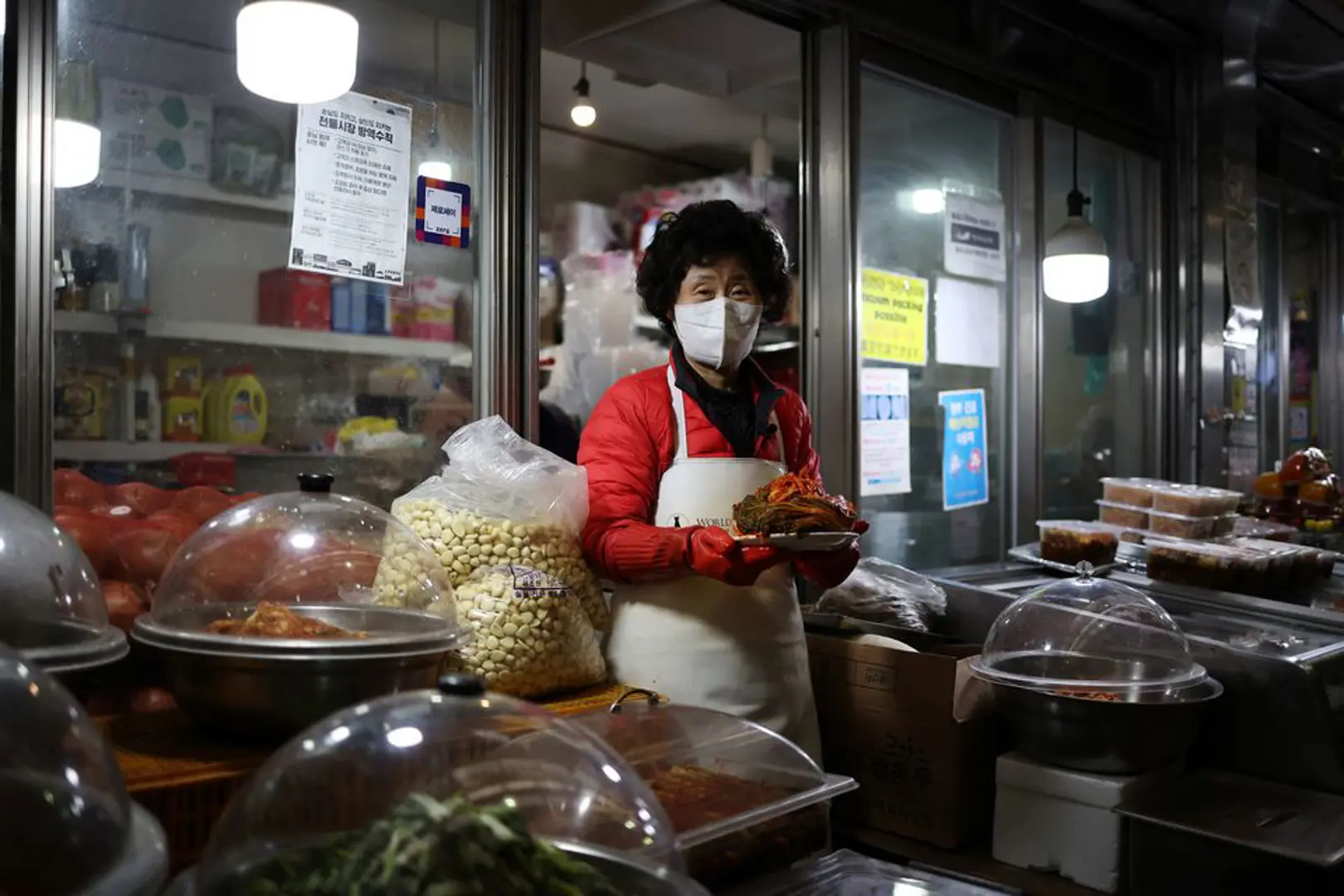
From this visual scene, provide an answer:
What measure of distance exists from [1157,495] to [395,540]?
9.41 feet

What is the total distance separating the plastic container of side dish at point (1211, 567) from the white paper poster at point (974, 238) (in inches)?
47.3

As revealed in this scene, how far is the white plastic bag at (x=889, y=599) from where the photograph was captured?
120 inches

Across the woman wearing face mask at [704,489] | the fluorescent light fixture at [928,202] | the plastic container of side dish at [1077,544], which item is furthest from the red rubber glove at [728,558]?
the fluorescent light fixture at [928,202]

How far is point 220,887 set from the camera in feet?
3.49

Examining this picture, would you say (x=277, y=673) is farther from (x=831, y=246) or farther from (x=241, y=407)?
(x=831, y=246)

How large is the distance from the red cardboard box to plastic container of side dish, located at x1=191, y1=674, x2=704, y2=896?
4.90ft

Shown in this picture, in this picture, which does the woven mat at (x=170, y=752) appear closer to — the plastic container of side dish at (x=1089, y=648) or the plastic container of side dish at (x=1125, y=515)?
the plastic container of side dish at (x=1089, y=648)

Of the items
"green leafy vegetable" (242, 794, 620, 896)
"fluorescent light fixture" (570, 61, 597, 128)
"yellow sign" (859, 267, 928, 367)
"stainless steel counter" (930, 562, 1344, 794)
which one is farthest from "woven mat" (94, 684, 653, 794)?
"fluorescent light fixture" (570, 61, 597, 128)

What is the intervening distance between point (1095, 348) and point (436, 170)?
3164 millimetres

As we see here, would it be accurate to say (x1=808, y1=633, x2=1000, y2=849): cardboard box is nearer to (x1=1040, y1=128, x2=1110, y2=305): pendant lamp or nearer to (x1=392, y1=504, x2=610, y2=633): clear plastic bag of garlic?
(x1=392, y1=504, x2=610, y2=633): clear plastic bag of garlic

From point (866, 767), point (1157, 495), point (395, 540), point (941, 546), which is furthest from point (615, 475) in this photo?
point (1157, 495)

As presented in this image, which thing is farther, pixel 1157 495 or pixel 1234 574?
pixel 1157 495

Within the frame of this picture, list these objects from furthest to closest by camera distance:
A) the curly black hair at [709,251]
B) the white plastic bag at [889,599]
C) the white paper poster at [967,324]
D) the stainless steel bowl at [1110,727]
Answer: the white paper poster at [967,324]
the white plastic bag at [889,599]
the curly black hair at [709,251]
the stainless steel bowl at [1110,727]

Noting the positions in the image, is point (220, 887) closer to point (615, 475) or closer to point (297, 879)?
point (297, 879)
